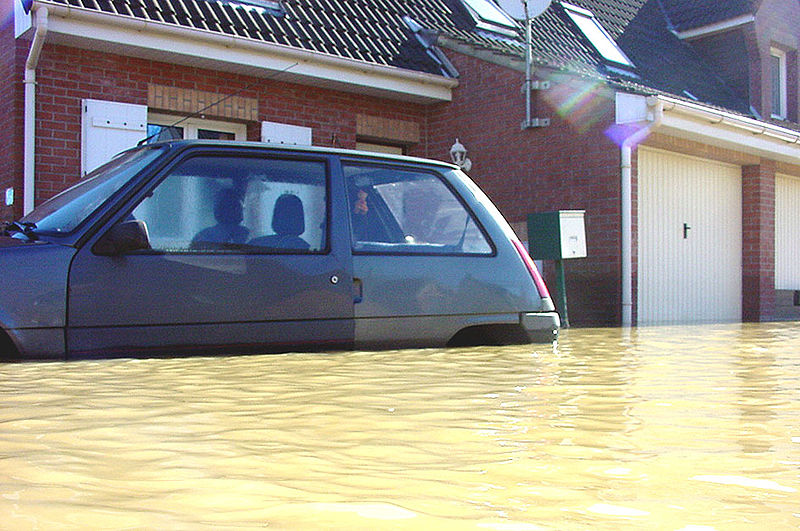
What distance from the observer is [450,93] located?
12.1 m

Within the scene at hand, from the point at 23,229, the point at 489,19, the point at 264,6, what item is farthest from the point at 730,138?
the point at 23,229

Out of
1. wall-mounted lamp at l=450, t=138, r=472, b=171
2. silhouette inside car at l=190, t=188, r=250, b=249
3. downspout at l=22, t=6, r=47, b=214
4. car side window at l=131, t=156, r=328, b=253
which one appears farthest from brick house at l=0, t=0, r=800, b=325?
silhouette inside car at l=190, t=188, r=250, b=249

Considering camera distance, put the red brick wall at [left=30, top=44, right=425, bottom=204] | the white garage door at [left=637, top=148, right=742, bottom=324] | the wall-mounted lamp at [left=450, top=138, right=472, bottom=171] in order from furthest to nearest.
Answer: the wall-mounted lamp at [left=450, top=138, right=472, bottom=171], the white garage door at [left=637, top=148, right=742, bottom=324], the red brick wall at [left=30, top=44, right=425, bottom=204]

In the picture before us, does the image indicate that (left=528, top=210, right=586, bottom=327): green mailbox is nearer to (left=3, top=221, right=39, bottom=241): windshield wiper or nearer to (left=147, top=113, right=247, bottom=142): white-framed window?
(left=147, top=113, right=247, bottom=142): white-framed window

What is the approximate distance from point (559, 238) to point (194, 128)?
441cm

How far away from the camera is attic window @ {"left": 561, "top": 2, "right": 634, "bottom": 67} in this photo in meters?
13.7

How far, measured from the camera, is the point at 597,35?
14.5m

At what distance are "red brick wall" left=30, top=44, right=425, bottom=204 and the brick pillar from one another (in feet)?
19.9

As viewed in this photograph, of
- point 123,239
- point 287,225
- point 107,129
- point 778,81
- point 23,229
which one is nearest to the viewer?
point 123,239

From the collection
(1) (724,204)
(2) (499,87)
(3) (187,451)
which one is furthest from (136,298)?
(1) (724,204)

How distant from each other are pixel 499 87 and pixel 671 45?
5885 mm

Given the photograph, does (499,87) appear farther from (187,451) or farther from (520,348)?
(187,451)

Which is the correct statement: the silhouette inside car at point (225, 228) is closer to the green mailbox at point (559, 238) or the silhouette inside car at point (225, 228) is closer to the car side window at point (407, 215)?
the car side window at point (407, 215)

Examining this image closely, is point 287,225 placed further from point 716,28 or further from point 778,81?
point 778,81
